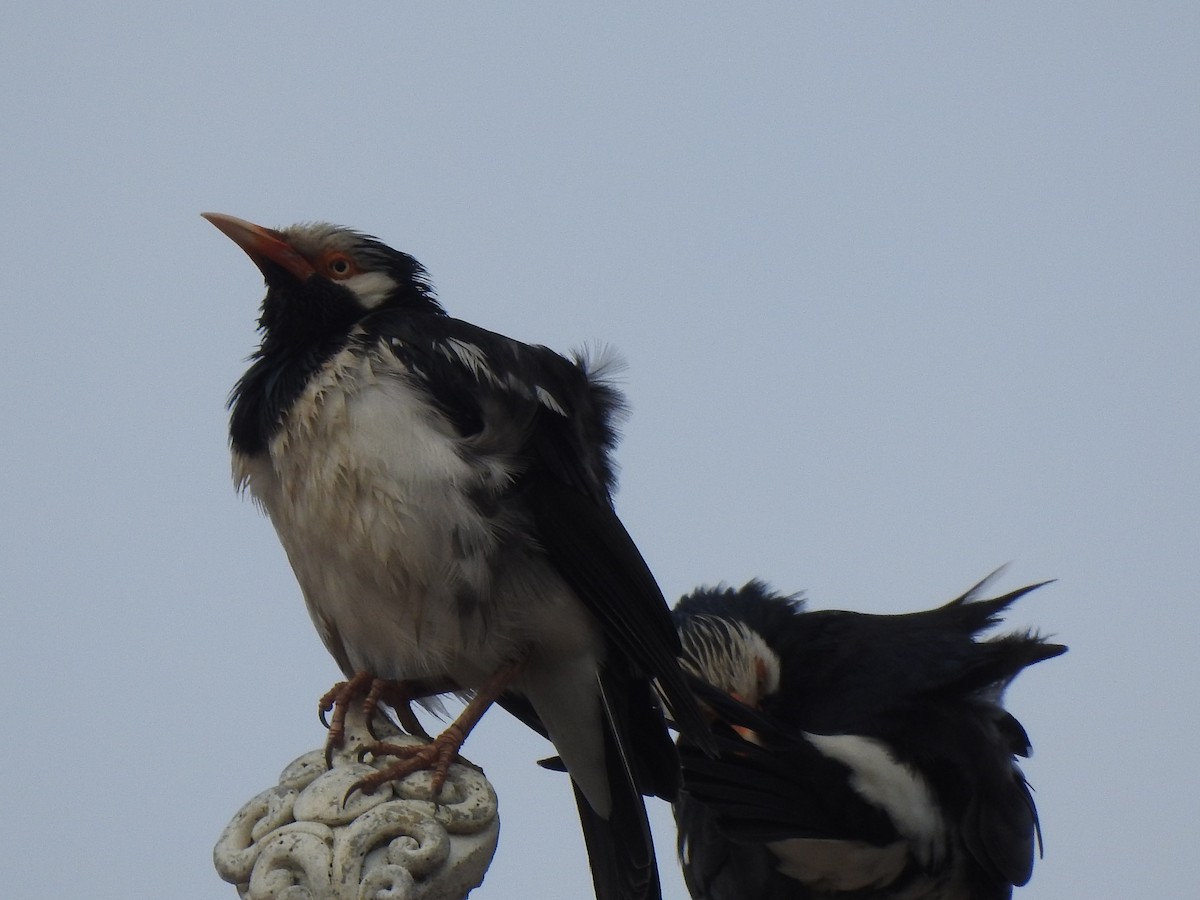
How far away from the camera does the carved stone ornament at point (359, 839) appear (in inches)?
115

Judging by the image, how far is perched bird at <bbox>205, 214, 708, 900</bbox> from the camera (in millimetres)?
3578

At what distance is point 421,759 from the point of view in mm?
3225

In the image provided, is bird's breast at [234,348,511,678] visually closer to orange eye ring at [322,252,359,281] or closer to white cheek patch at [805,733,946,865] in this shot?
orange eye ring at [322,252,359,281]

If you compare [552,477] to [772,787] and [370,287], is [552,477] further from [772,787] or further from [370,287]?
[772,787]

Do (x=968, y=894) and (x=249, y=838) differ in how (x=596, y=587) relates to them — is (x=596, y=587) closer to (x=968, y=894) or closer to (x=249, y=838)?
(x=249, y=838)

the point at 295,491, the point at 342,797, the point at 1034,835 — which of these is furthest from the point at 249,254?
the point at 1034,835

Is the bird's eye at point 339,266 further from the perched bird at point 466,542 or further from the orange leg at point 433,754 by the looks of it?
the orange leg at point 433,754

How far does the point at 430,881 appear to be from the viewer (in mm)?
2980

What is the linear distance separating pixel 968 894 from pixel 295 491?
93.3 inches

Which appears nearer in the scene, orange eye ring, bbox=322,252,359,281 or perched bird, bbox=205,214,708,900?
perched bird, bbox=205,214,708,900

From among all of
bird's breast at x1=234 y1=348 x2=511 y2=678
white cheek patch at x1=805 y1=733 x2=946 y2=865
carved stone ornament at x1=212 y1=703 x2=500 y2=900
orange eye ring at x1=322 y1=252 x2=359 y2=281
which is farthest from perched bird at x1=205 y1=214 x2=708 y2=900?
white cheek patch at x1=805 y1=733 x2=946 y2=865

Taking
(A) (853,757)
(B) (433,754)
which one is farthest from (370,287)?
(A) (853,757)

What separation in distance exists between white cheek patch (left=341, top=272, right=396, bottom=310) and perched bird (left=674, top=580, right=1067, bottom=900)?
4.46ft

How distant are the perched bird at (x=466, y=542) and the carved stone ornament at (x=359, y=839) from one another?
302 mm
